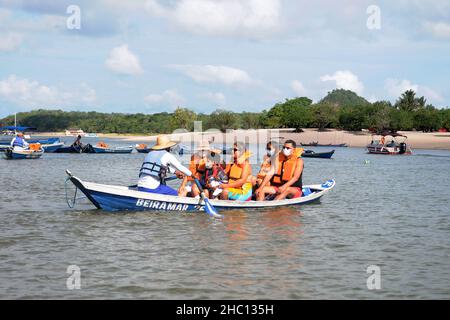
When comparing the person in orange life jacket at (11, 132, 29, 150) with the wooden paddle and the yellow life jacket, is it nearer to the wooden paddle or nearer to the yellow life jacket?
the yellow life jacket

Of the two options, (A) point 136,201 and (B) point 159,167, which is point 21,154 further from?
(B) point 159,167

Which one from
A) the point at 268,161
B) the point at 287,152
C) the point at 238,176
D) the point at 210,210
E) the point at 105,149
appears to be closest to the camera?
the point at 210,210

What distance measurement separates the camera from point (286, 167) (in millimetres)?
18766

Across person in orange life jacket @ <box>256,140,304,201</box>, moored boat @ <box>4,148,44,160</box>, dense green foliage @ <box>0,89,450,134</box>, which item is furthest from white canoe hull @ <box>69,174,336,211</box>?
dense green foliage @ <box>0,89,450,134</box>

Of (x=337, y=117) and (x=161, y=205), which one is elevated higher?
(x=337, y=117)

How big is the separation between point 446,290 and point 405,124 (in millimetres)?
106715

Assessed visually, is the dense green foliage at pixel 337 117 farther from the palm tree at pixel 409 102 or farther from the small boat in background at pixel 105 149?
the small boat in background at pixel 105 149

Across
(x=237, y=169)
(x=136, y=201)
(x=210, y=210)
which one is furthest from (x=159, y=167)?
(x=237, y=169)

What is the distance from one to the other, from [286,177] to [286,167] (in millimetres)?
431

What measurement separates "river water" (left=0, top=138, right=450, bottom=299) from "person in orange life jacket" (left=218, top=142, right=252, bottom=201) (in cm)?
54

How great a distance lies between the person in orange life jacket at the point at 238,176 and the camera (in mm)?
17969

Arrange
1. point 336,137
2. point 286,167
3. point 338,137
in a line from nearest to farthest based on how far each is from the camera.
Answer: point 286,167, point 338,137, point 336,137

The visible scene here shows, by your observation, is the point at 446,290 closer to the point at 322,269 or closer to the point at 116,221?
the point at 322,269
